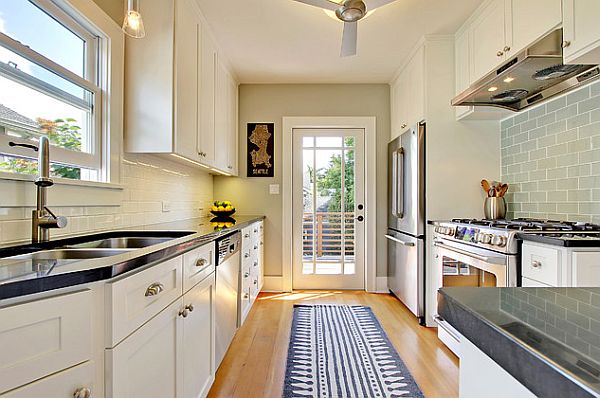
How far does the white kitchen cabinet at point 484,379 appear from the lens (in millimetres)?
425

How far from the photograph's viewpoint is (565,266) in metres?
1.50

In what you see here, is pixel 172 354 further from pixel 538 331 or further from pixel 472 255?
pixel 472 255

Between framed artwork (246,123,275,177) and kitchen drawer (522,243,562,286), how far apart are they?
9.34 feet

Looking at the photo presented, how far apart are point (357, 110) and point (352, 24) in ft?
6.65

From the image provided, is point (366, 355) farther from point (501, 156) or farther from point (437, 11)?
point (437, 11)

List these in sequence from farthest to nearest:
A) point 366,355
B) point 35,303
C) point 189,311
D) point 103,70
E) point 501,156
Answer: point 501,156, point 366,355, point 103,70, point 189,311, point 35,303

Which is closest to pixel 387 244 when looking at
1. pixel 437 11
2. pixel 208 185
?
pixel 208 185

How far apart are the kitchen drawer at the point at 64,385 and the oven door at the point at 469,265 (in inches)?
72.8

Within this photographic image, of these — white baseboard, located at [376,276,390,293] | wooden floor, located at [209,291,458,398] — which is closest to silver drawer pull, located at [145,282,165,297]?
wooden floor, located at [209,291,458,398]

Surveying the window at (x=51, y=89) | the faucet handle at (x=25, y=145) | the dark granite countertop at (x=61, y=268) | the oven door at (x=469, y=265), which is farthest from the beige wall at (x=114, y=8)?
the oven door at (x=469, y=265)

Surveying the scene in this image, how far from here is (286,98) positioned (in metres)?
4.16

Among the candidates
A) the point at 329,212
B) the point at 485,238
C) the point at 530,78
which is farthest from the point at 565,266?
the point at 329,212

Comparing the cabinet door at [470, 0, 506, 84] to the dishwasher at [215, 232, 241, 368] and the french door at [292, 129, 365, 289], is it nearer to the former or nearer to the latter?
the french door at [292, 129, 365, 289]

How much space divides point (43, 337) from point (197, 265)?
881 mm
